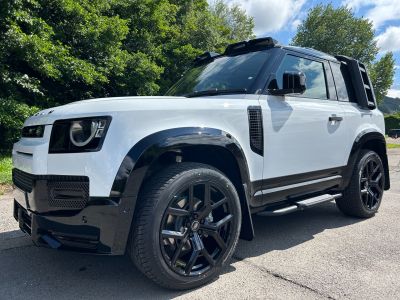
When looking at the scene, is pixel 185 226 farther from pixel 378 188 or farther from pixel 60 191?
pixel 378 188

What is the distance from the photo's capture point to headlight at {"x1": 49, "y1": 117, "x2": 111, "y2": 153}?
7.61ft

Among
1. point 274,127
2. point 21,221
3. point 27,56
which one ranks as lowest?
point 21,221

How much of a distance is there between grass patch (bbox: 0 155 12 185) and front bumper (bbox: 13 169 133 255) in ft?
14.4

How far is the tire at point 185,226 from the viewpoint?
2.38m

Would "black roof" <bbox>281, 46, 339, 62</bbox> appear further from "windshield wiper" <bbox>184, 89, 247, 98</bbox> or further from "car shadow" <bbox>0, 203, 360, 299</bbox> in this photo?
"car shadow" <bbox>0, 203, 360, 299</bbox>

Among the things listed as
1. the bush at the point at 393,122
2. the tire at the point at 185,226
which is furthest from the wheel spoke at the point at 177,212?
the bush at the point at 393,122

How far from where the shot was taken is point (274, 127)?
320 centimetres

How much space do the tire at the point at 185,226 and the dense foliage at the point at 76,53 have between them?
7.38 meters

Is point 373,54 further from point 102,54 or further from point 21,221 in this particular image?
point 21,221

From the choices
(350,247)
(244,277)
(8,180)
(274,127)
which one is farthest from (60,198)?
(8,180)

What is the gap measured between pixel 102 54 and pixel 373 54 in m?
40.1

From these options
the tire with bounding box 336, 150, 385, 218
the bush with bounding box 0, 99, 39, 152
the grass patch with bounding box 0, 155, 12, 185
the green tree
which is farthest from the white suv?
the green tree

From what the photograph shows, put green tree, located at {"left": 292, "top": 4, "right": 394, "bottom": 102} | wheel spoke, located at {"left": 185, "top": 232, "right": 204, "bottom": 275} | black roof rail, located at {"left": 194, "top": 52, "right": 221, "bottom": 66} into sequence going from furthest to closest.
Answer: green tree, located at {"left": 292, "top": 4, "right": 394, "bottom": 102} → black roof rail, located at {"left": 194, "top": 52, "right": 221, "bottom": 66} → wheel spoke, located at {"left": 185, "top": 232, "right": 204, "bottom": 275}

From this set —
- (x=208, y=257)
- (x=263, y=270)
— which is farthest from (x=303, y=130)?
(x=208, y=257)
